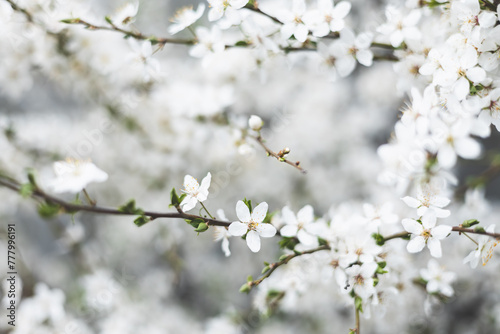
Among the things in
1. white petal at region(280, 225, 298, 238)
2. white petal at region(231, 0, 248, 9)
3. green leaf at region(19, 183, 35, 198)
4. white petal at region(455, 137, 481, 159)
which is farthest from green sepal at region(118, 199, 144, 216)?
white petal at region(455, 137, 481, 159)

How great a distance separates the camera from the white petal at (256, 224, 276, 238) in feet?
2.56

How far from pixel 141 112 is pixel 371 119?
3.74 ft

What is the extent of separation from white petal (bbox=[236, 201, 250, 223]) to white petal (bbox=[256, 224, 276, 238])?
27mm

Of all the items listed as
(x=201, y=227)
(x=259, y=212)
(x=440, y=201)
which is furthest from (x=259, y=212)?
(x=440, y=201)

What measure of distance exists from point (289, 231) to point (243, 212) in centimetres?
12

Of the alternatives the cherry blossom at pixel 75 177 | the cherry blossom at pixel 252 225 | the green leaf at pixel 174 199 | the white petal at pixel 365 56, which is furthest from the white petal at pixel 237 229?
the white petal at pixel 365 56

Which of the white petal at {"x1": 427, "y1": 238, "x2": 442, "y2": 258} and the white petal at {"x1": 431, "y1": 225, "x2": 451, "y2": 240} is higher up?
the white petal at {"x1": 431, "y1": 225, "x2": 451, "y2": 240}

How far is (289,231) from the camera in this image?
2.75 ft

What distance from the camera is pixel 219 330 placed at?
1.36m

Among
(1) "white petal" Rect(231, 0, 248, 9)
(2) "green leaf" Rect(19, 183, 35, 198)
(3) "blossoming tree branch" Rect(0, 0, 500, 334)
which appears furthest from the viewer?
(1) "white petal" Rect(231, 0, 248, 9)

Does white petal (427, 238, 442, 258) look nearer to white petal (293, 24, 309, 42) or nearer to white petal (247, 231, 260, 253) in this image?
white petal (247, 231, 260, 253)

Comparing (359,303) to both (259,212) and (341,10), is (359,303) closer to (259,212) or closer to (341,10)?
(259,212)

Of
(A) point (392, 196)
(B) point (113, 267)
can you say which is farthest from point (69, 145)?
(A) point (392, 196)

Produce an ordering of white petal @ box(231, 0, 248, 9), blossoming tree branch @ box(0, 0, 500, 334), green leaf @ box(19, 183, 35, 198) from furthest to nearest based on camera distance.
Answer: white petal @ box(231, 0, 248, 9), blossoming tree branch @ box(0, 0, 500, 334), green leaf @ box(19, 183, 35, 198)
